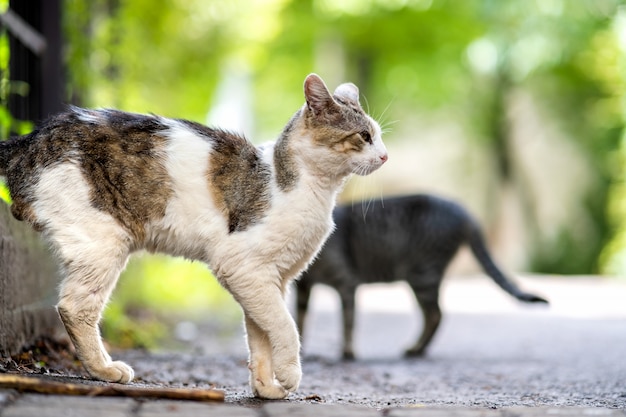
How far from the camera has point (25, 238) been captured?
12.9 ft

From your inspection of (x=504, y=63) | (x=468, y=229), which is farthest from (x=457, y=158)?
(x=468, y=229)

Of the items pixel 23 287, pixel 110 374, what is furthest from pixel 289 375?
pixel 23 287

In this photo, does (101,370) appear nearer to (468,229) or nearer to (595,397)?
(595,397)

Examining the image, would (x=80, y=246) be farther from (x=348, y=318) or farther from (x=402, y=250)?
(x=402, y=250)

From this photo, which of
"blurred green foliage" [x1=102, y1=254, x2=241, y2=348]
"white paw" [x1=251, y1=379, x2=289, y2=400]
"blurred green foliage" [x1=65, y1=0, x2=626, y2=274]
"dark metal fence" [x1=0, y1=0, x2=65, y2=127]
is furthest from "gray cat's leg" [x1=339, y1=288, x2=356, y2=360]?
"blurred green foliage" [x1=65, y1=0, x2=626, y2=274]

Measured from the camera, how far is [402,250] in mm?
6000

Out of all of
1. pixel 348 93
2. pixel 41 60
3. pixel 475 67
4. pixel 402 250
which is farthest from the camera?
pixel 475 67

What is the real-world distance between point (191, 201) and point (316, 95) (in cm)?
68

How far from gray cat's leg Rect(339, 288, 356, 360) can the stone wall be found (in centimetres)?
194

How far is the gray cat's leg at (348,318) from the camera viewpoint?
218 inches

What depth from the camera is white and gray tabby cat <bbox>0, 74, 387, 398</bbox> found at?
10.2ft

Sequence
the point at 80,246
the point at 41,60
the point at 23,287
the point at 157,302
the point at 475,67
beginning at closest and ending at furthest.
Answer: the point at 80,246 < the point at 23,287 < the point at 41,60 < the point at 157,302 < the point at 475,67

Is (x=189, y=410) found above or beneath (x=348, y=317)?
above

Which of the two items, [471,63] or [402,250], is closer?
[402,250]
